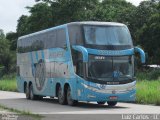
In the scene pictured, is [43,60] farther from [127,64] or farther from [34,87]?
[127,64]

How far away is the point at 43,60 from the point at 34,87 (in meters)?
2.91

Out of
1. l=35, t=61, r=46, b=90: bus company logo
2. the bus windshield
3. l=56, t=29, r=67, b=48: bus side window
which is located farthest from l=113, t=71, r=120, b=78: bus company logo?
l=35, t=61, r=46, b=90: bus company logo

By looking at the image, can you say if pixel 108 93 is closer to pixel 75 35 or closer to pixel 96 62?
pixel 96 62

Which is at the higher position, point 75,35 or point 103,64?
point 75,35

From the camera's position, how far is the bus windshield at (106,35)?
2353 centimetres

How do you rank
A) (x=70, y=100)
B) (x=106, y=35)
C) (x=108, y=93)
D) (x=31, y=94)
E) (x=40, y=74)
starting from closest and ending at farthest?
(x=108, y=93), (x=106, y=35), (x=70, y=100), (x=40, y=74), (x=31, y=94)

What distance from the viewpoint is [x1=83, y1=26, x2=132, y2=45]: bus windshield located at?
23.5 m

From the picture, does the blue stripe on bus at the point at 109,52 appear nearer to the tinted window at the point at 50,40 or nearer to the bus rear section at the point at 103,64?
the bus rear section at the point at 103,64

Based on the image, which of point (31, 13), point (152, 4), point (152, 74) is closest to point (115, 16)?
point (152, 4)

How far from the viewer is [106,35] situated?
23.8 meters

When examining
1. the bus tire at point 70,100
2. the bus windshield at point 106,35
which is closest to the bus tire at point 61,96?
the bus tire at point 70,100

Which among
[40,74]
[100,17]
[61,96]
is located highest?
[100,17]

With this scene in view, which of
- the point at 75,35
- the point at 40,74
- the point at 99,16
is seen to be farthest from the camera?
the point at 99,16

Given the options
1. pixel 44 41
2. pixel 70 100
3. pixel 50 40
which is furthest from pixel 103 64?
pixel 44 41
